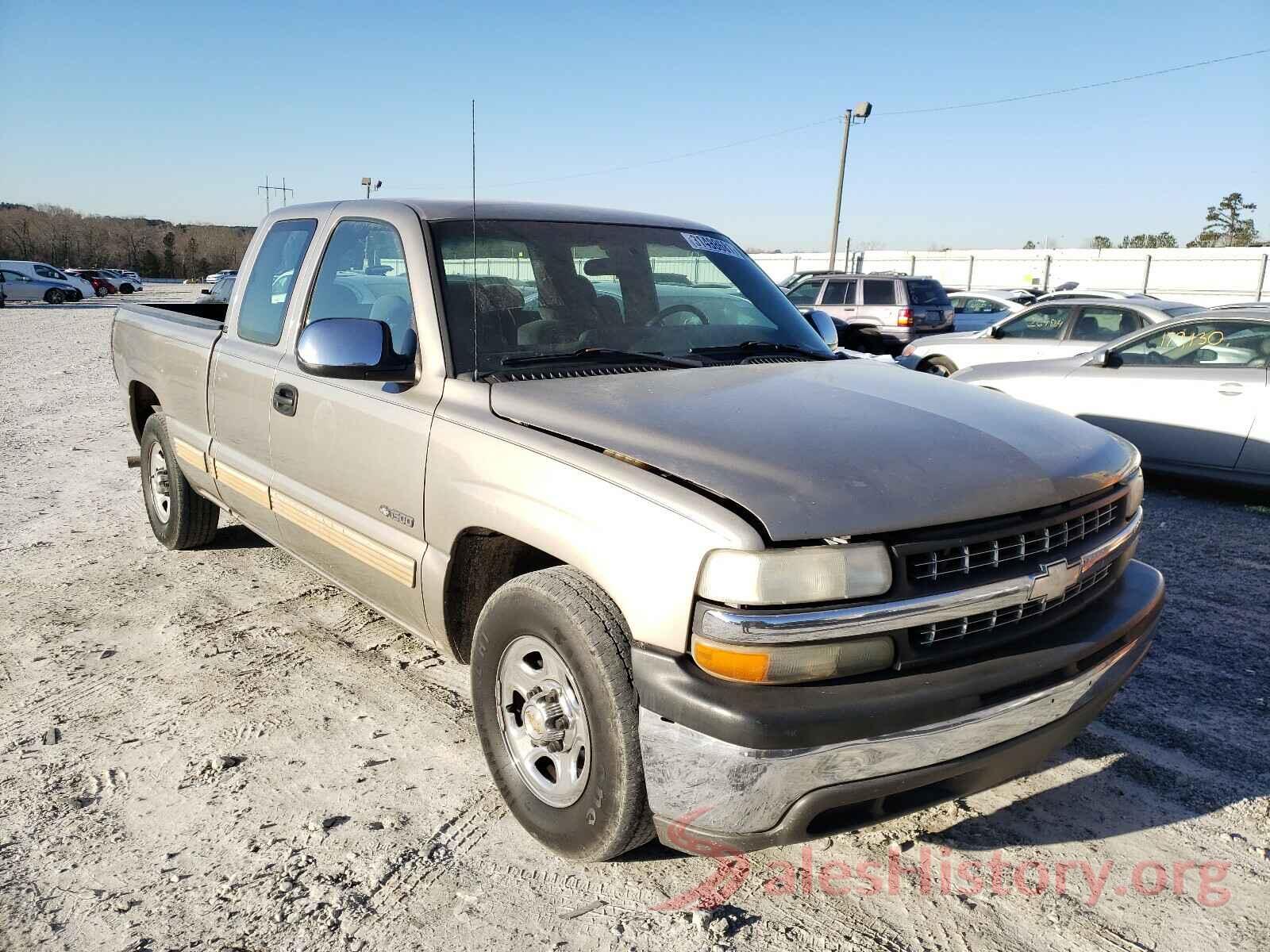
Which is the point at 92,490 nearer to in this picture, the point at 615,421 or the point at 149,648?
the point at 149,648

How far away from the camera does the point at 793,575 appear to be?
2.12 m

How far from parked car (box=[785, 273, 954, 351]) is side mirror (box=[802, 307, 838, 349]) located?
11.8 metres

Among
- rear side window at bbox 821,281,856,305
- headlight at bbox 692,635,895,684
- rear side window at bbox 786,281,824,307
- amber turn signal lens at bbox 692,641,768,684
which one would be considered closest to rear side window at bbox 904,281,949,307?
rear side window at bbox 821,281,856,305

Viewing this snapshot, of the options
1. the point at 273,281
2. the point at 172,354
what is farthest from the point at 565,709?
the point at 172,354

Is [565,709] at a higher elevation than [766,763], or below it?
below

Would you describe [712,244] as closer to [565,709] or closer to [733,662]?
[565,709]

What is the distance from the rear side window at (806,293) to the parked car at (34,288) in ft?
105

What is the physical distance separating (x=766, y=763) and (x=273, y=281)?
3291 mm

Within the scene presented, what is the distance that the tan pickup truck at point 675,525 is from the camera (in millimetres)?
2150

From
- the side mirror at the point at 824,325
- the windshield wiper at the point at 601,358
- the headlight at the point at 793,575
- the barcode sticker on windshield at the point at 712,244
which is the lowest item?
the headlight at the point at 793,575

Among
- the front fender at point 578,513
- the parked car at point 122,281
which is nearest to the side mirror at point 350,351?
the front fender at point 578,513

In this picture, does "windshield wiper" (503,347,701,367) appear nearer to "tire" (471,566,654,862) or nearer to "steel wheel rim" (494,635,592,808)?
"tire" (471,566,654,862)

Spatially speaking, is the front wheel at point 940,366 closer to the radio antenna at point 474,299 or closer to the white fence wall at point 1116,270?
the radio antenna at point 474,299

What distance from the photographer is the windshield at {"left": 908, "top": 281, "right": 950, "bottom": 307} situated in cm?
1636
